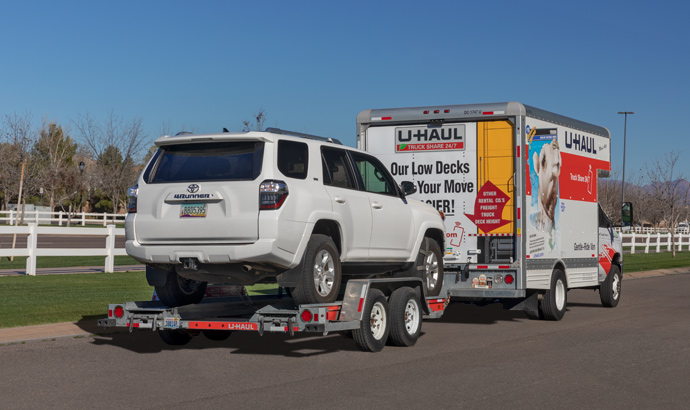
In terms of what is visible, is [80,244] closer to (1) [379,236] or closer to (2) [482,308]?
(2) [482,308]

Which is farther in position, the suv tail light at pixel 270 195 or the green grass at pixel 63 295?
the green grass at pixel 63 295

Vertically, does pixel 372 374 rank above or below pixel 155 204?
below

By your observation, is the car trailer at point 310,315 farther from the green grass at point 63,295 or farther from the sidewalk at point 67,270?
the sidewalk at point 67,270

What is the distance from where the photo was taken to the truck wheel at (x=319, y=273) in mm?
10148

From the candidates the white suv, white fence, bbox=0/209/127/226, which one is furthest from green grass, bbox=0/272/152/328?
white fence, bbox=0/209/127/226

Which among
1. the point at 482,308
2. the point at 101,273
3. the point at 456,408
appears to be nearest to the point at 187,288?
the point at 456,408

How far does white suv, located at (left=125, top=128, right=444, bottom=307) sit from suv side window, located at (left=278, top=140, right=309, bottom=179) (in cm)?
1

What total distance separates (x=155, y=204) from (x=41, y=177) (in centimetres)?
5420

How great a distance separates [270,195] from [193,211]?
92 centimetres

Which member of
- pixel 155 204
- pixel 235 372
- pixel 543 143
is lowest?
pixel 235 372

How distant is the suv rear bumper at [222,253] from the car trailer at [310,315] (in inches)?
25.1

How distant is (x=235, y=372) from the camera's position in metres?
9.62

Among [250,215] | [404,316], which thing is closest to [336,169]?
[250,215]

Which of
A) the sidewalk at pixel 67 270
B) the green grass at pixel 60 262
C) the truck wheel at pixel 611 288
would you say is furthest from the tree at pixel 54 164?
the truck wheel at pixel 611 288
